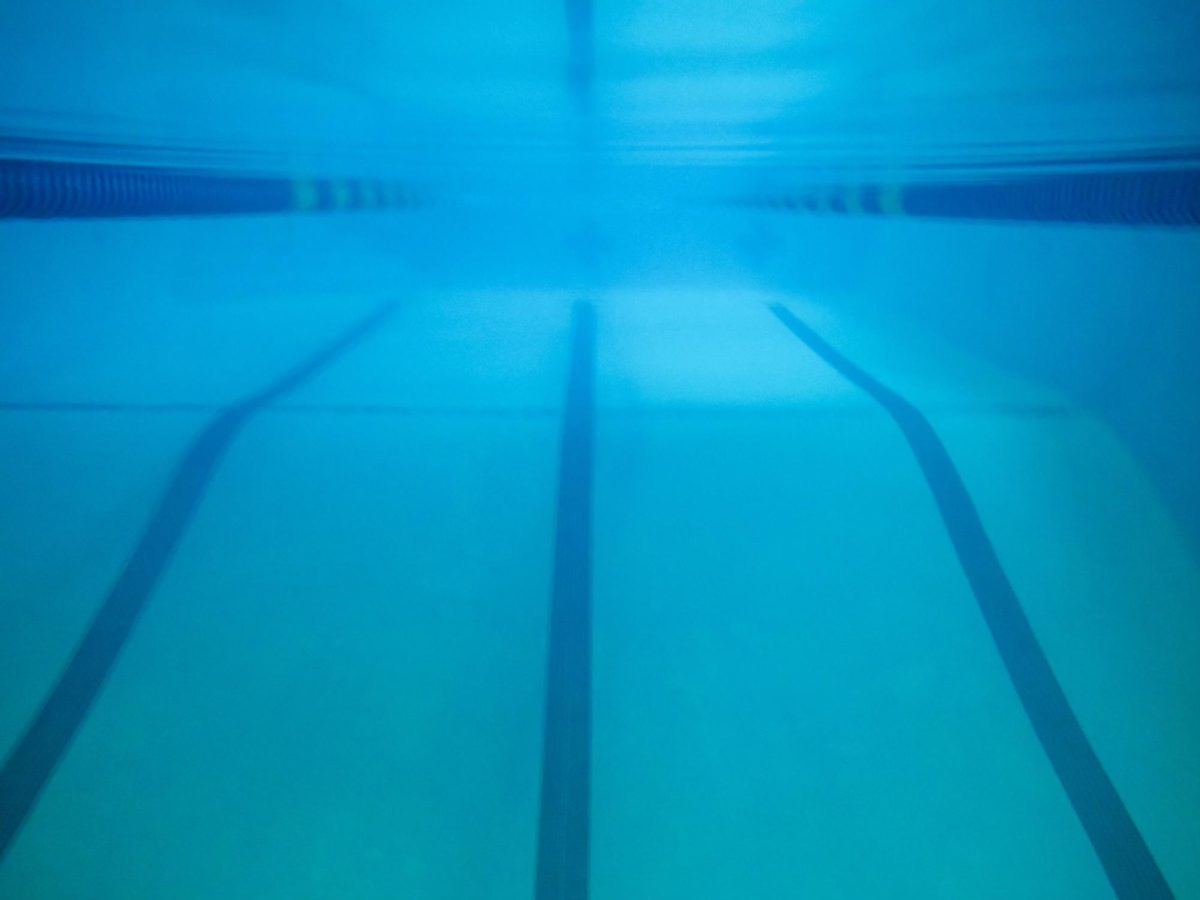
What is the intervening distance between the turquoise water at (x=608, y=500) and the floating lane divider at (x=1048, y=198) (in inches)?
0.6

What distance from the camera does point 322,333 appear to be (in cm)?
232

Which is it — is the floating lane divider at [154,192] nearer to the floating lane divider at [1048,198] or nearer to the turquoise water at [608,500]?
the turquoise water at [608,500]

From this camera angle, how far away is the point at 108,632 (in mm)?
1232

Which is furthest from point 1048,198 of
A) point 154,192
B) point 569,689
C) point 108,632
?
point 154,192

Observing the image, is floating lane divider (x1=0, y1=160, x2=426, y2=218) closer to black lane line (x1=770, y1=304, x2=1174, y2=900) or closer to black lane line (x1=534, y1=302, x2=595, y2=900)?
black lane line (x1=534, y1=302, x2=595, y2=900)

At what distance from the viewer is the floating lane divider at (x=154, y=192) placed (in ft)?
5.53

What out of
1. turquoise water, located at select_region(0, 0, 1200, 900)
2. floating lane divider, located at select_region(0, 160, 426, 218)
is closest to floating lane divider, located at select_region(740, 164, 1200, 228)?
turquoise water, located at select_region(0, 0, 1200, 900)

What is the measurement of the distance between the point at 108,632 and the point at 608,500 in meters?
0.91

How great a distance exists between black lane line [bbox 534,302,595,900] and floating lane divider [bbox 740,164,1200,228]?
124 centimetres

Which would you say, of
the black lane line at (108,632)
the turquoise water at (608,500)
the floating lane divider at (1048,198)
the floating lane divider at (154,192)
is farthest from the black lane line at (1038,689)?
the floating lane divider at (154,192)

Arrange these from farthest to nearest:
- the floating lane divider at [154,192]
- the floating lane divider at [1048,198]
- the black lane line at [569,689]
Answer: the floating lane divider at [154,192], the floating lane divider at [1048,198], the black lane line at [569,689]

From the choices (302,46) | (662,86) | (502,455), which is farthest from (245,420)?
(662,86)

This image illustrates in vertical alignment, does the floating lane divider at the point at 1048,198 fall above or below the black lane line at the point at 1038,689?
above

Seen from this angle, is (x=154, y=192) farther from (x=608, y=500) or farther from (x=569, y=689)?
(x=569, y=689)
